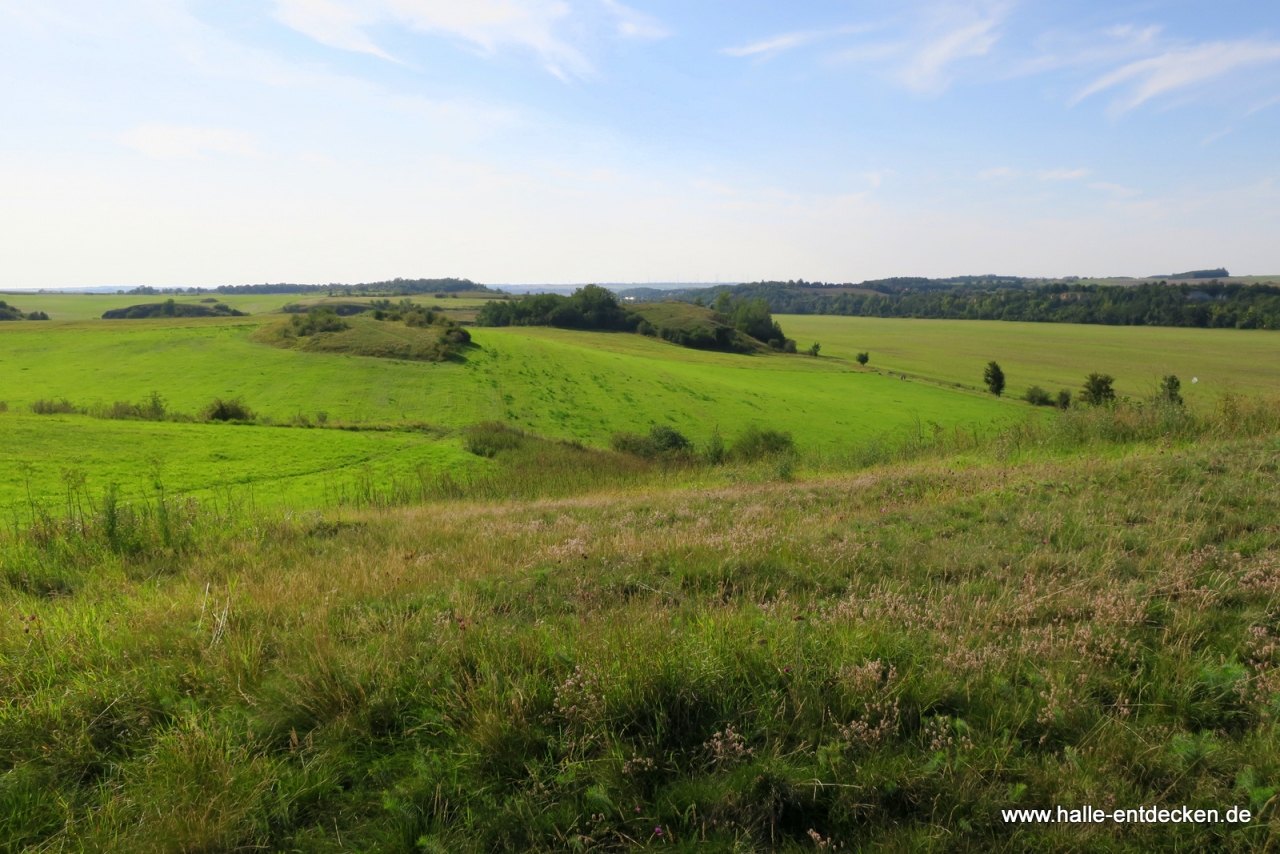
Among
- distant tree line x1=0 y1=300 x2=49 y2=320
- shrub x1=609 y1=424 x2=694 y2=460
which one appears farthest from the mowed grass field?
distant tree line x1=0 y1=300 x2=49 y2=320

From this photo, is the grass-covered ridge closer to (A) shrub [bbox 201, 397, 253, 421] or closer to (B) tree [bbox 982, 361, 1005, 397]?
(A) shrub [bbox 201, 397, 253, 421]

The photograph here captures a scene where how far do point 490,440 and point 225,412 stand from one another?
18.2m

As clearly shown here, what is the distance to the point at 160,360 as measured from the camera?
55.4 meters

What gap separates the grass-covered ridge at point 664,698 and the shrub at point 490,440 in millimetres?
25881

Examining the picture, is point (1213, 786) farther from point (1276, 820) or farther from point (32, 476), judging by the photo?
point (32, 476)

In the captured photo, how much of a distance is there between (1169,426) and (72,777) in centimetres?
1960

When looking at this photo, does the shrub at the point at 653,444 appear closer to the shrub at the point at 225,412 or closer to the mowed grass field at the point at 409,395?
the mowed grass field at the point at 409,395

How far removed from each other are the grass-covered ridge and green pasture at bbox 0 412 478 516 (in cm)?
1287

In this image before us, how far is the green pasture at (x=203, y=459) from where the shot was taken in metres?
18.6

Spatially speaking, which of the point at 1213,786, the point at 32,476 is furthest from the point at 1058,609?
the point at 32,476

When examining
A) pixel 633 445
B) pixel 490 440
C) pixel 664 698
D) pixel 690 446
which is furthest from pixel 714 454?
pixel 664 698

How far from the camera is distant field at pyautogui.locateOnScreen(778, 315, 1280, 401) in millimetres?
84500

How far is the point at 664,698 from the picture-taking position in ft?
11.9

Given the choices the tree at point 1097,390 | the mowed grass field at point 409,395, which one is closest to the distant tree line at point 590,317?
the mowed grass field at point 409,395
